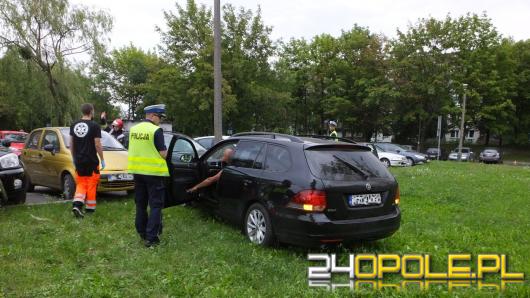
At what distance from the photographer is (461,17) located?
123 feet

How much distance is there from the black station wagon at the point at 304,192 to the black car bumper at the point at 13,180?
11.1ft

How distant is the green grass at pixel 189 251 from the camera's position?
13.6 feet

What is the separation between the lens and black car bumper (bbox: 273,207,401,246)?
4.88 metres

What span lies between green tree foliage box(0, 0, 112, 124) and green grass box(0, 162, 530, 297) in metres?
20.4

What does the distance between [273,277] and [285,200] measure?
3.23 feet

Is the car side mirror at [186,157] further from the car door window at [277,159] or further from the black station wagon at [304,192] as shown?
the car door window at [277,159]

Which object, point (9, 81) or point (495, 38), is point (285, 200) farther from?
point (495, 38)

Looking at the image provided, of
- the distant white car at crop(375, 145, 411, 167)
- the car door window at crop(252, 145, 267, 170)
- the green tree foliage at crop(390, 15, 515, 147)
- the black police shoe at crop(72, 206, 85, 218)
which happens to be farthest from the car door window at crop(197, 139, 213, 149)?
the green tree foliage at crop(390, 15, 515, 147)

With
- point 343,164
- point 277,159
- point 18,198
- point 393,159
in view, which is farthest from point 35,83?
point 343,164

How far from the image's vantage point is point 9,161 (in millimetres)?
7738

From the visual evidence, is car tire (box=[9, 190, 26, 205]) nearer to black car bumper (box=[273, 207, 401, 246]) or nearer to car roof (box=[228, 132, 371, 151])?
car roof (box=[228, 132, 371, 151])

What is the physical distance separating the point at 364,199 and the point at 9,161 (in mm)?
6427

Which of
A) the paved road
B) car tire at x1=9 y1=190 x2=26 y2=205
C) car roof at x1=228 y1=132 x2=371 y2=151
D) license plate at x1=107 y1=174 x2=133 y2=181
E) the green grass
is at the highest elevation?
car roof at x1=228 y1=132 x2=371 y2=151

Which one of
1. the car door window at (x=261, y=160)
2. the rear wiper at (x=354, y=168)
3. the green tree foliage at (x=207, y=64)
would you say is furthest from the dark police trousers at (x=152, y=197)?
the green tree foliage at (x=207, y=64)
